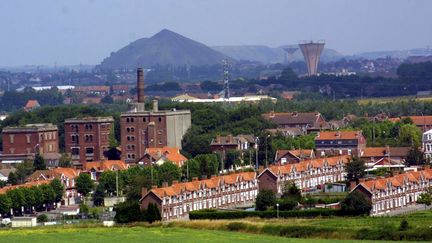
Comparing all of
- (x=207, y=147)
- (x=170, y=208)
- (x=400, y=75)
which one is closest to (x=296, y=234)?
(x=170, y=208)

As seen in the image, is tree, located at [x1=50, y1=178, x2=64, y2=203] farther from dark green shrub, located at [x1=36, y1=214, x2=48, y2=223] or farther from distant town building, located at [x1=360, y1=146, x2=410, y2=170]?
distant town building, located at [x1=360, y1=146, x2=410, y2=170]

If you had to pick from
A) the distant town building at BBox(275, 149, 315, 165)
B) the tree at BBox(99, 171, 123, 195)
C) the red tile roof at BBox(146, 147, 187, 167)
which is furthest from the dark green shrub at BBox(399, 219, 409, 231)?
the red tile roof at BBox(146, 147, 187, 167)

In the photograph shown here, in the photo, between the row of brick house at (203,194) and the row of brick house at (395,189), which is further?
the row of brick house at (203,194)

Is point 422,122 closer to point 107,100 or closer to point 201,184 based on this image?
point 201,184

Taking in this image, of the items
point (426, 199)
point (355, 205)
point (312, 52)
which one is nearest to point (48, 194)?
point (355, 205)

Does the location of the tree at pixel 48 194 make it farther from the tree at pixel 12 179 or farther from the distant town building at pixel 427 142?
the distant town building at pixel 427 142

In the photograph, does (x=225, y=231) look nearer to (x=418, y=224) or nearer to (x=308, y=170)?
(x=418, y=224)

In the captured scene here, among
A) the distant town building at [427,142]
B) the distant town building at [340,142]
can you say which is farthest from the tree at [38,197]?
the distant town building at [427,142]
